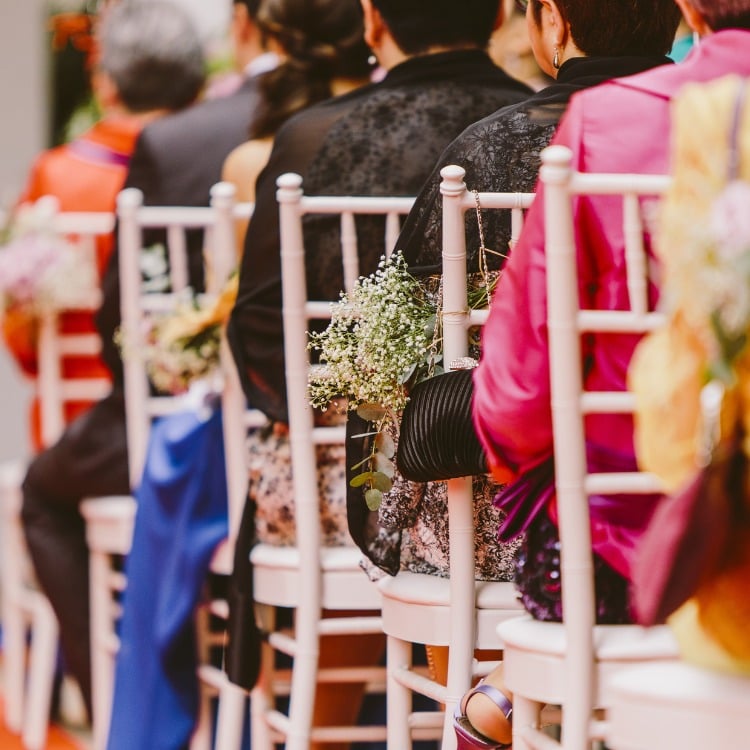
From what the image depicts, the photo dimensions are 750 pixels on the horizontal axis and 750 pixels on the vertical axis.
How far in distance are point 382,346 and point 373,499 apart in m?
0.20

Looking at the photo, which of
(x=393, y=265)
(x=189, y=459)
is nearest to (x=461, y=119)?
(x=393, y=265)

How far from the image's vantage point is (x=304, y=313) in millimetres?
2197

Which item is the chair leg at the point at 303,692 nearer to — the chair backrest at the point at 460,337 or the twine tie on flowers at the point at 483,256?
the chair backrest at the point at 460,337

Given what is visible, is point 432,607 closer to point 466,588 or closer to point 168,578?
point 466,588

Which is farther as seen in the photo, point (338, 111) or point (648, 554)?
point (338, 111)

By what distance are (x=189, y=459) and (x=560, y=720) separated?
3.46 ft

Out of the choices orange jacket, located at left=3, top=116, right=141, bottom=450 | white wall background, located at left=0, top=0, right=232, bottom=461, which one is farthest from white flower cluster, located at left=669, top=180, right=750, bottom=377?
white wall background, located at left=0, top=0, right=232, bottom=461

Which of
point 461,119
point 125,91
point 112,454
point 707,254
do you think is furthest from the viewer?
point 125,91

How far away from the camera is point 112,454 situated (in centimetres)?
316

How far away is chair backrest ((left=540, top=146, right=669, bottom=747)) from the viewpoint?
56.7 inches

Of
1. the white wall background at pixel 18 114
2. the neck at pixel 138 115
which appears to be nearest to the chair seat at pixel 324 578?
the neck at pixel 138 115

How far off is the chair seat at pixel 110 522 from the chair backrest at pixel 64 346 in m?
0.22

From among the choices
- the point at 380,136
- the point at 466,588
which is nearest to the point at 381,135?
the point at 380,136

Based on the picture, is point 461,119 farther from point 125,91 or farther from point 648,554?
point 125,91
